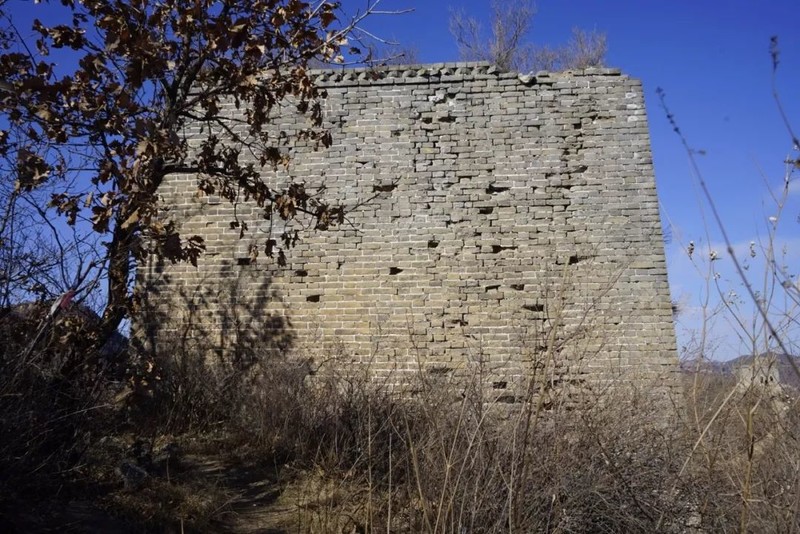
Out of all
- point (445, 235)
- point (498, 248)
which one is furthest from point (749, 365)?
point (445, 235)

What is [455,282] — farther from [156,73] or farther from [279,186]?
[156,73]

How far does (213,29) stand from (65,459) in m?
3.24

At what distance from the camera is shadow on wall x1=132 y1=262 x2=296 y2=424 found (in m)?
7.51

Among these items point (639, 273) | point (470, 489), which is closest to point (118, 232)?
point (470, 489)

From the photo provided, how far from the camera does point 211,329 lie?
7.98 m

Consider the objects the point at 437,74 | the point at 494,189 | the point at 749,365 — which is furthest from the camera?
the point at 437,74

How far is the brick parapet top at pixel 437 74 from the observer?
827 centimetres

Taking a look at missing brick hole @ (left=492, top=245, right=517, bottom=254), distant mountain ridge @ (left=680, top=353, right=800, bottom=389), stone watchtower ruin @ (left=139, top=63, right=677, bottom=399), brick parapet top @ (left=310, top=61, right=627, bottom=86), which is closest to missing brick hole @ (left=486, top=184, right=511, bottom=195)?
stone watchtower ruin @ (left=139, top=63, right=677, bottom=399)

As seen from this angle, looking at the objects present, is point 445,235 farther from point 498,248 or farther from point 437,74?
point 437,74

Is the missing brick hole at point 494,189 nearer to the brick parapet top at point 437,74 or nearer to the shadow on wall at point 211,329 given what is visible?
the brick parapet top at point 437,74

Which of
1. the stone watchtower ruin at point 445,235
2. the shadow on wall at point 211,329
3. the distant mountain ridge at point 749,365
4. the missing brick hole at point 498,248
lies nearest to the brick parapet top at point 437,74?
the stone watchtower ruin at point 445,235

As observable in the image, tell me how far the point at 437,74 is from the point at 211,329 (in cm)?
420

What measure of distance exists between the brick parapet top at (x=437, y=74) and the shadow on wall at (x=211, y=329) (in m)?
2.68

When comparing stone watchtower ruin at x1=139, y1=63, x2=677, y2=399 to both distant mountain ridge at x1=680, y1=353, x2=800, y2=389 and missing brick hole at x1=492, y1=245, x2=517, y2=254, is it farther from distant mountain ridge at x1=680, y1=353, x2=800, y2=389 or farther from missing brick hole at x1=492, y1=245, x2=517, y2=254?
distant mountain ridge at x1=680, y1=353, x2=800, y2=389
